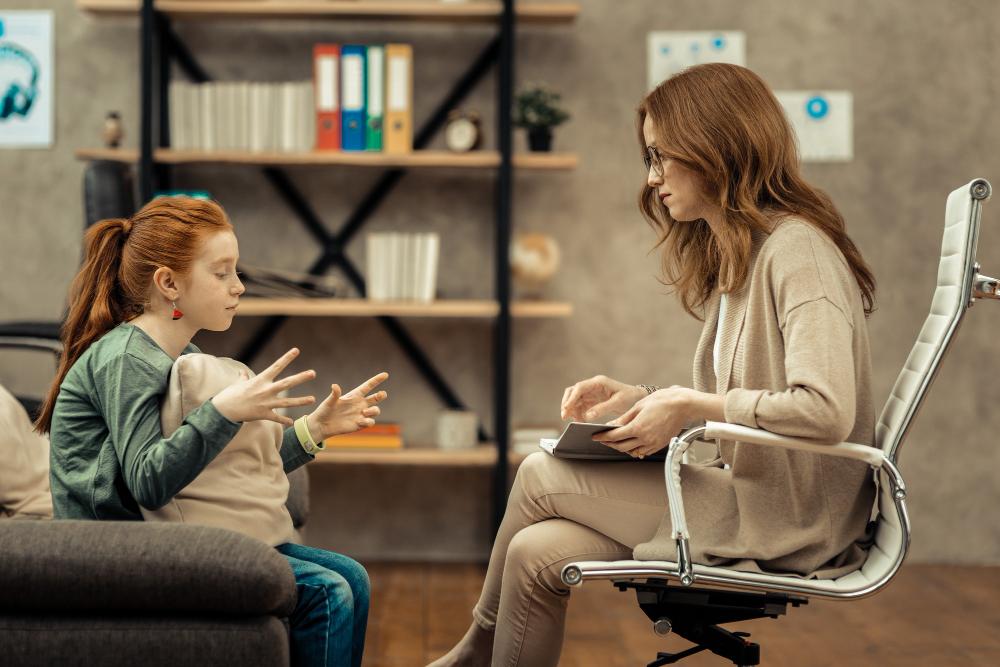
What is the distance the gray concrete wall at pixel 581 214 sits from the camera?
3605 millimetres

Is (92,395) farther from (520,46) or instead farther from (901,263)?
(901,263)

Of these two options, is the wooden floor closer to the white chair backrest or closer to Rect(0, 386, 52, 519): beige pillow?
Rect(0, 386, 52, 519): beige pillow

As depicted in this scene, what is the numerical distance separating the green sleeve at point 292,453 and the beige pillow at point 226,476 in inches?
3.6

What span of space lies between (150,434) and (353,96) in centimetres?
204

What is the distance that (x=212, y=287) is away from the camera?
1.65m

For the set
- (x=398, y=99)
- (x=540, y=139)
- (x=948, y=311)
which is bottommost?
(x=948, y=311)

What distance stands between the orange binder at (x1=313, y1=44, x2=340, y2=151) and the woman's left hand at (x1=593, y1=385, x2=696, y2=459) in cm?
200

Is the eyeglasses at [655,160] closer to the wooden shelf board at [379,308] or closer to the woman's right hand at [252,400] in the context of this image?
the woman's right hand at [252,400]

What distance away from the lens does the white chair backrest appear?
1611 millimetres

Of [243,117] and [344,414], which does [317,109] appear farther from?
[344,414]

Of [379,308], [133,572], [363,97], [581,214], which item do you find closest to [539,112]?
[581,214]

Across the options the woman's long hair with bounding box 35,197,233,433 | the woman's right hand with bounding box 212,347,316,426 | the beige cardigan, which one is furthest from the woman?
the woman's long hair with bounding box 35,197,233,433

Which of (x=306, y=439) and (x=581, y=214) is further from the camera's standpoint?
(x=581, y=214)

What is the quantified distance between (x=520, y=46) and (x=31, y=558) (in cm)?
266
